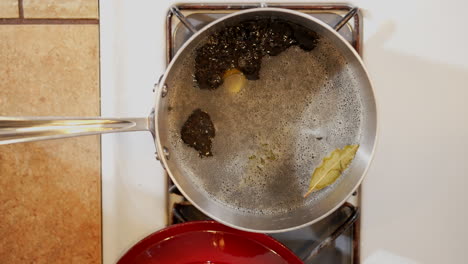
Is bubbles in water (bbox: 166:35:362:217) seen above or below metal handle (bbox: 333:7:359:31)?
below

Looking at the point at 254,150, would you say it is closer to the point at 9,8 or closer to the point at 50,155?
the point at 50,155

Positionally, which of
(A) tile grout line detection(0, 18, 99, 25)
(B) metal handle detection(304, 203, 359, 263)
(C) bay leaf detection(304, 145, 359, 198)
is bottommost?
(B) metal handle detection(304, 203, 359, 263)

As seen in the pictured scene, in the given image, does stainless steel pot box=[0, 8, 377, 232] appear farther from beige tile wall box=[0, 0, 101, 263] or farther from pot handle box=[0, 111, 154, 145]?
beige tile wall box=[0, 0, 101, 263]

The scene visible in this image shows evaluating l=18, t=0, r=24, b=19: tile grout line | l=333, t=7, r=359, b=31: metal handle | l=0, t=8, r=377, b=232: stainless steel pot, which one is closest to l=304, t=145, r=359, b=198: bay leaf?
l=0, t=8, r=377, b=232: stainless steel pot

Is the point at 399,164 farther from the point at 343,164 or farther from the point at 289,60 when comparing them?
the point at 289,60

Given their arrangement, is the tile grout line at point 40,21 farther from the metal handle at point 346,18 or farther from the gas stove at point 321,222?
the metal handle at point 346,18

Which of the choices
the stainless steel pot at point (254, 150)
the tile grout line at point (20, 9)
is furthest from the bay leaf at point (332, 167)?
the tile grout line at point (20, 9)

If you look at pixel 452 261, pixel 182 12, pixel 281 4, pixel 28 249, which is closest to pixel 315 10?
pixel 281 4

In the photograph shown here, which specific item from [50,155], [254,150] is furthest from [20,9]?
[254,150]
